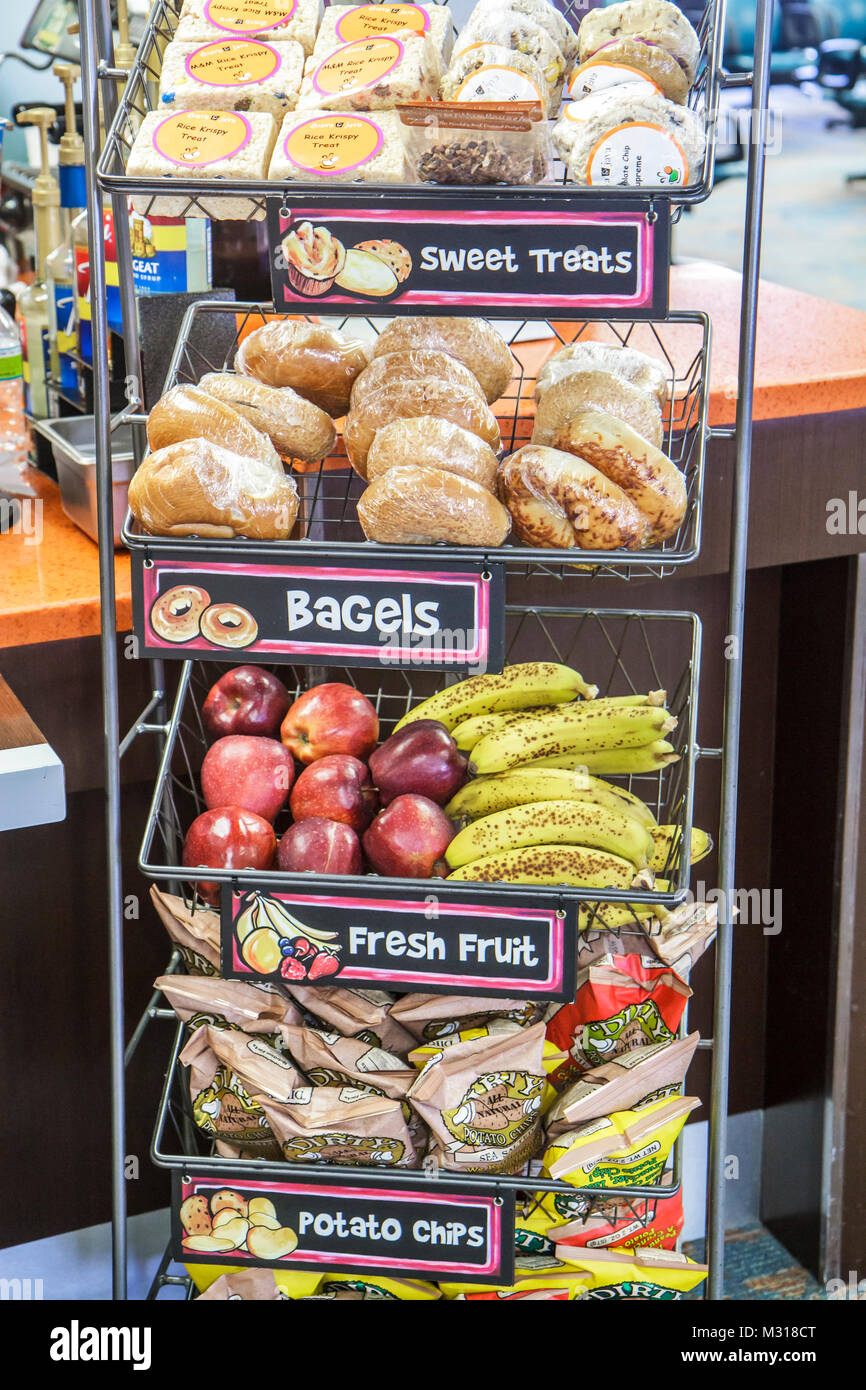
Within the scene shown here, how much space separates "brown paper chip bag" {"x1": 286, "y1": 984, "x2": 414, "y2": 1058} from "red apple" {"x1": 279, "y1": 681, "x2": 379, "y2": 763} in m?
0.25

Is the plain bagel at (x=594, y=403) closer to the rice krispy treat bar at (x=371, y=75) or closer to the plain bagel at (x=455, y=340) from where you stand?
the plain bagel at (x=455, y=340)

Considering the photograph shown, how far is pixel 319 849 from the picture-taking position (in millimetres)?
1387

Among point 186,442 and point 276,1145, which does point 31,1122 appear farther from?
point 186,442

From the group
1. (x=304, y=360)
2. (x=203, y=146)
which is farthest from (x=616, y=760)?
(x=203, y=146)

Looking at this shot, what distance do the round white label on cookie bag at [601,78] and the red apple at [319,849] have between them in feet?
2.33

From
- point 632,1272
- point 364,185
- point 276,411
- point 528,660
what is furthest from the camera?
point 528,660

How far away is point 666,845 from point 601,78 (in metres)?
0.76

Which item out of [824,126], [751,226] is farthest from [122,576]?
[824,126]

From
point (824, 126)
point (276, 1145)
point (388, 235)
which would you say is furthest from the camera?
point (824, 126)

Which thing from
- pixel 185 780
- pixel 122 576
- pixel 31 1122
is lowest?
pixel 31 1122

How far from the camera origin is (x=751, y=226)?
1.21 m

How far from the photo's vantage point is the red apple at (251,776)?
1.47m

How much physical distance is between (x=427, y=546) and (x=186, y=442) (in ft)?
0.74

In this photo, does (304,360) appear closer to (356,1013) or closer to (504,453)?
(504,453)
